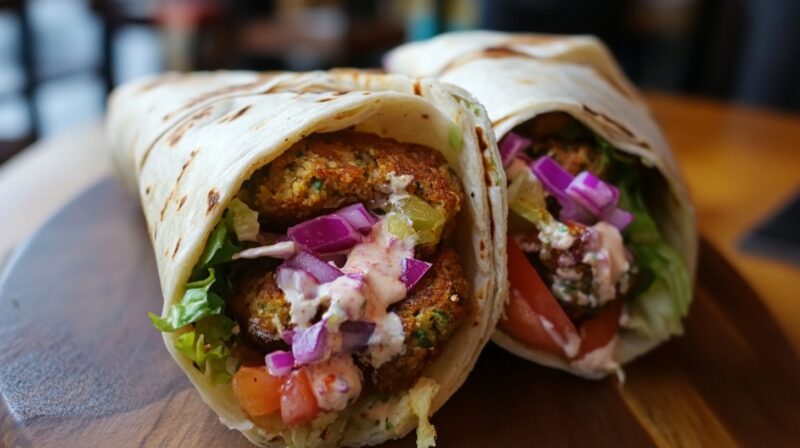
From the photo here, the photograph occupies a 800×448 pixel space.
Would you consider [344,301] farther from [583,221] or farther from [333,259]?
[583,221]

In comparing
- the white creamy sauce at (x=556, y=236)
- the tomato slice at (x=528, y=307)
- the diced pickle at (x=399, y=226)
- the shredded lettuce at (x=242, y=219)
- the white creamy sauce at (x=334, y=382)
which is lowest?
the tomato slice at (x=528, y=307)

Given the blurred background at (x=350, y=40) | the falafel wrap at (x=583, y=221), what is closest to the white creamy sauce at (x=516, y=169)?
the falafel wrap at (x=583, y=221)

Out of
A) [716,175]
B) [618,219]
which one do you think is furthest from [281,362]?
[716,175]

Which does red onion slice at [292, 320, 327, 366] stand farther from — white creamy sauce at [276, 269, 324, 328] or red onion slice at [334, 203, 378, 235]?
red onion slice at [334, 203, 378, 235]

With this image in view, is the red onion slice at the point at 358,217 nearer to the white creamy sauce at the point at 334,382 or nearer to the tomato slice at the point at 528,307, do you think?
the white creamy sauce at the point at 334,382

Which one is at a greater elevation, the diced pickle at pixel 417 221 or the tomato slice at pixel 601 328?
the diced pickle at pixel 417 221

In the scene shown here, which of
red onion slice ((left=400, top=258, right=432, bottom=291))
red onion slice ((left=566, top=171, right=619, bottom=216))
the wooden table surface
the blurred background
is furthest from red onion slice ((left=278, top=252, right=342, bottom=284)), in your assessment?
the blurred background

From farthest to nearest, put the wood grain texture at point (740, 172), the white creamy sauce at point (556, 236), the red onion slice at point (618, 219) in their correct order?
1. the wood grain texture at point (740, 172)
2. the red onion slice at point (618, 219)
3. the white creamy sauce at point (556, 236)
